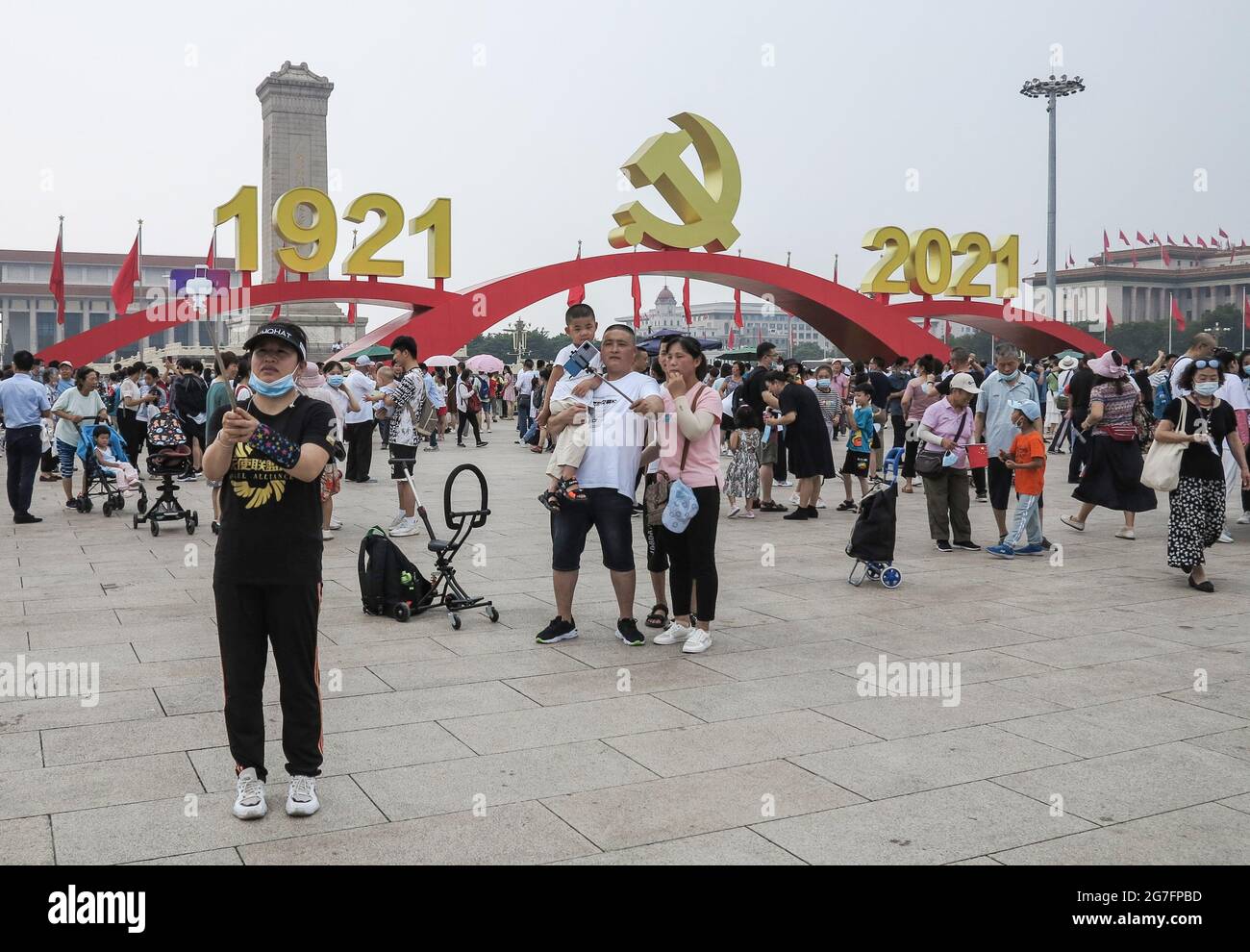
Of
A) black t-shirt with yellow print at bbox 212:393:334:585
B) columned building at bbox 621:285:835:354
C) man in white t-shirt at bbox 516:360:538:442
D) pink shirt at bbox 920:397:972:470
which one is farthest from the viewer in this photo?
columned building at bbox 621:285:835:354

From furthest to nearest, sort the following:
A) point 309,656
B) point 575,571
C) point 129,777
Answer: point 575,571, point 129,777, point 309,656

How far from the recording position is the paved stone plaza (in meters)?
3.73

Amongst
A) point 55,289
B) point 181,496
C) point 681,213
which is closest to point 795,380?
point 181,496

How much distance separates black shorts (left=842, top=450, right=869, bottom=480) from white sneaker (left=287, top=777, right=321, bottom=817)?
9.00 metres

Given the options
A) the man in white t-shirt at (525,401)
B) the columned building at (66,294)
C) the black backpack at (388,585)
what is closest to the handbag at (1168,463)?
the black backpack at (388,585)

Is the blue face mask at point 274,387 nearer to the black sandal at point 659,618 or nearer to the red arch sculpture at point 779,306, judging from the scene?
the black sandal at point 659,618

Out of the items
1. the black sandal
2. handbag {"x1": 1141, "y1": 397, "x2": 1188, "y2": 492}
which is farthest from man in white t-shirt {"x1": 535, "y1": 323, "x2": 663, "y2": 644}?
handbag {"x1": 1141, "y1": 397, "x2": 1188, "y2": 492}

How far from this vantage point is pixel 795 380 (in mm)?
12289

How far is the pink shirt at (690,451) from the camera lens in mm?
6285

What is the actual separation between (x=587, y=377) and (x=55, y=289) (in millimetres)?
28931

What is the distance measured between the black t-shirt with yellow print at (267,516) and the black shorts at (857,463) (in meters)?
8.95

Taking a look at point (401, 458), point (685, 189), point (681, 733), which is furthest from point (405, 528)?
point (685, 189)

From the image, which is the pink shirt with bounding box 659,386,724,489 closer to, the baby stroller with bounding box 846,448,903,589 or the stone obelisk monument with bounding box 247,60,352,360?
the baby stroller with bounding box 846,448,903,589
